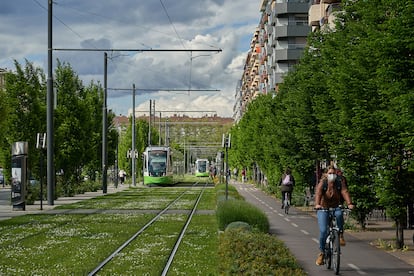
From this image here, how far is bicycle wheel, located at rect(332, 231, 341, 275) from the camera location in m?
13.7

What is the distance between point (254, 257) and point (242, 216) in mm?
8372

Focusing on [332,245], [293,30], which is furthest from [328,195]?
[293,30]

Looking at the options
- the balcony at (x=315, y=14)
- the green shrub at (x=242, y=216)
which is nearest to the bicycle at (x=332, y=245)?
the green shrub at (x=242, y=216)

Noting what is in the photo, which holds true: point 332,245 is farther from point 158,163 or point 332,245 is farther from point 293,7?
point 293,7

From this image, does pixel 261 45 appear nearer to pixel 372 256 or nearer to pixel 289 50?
pixel 289 50

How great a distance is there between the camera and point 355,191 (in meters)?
21.0

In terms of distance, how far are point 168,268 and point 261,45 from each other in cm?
10108

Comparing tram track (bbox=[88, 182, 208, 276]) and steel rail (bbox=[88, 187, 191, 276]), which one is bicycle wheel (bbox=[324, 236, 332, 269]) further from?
steel rail (bbox=[88, 187, 191, 276])

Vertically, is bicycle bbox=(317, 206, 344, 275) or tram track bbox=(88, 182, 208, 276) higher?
bicycle bbox=(317, 206, 344, 275)

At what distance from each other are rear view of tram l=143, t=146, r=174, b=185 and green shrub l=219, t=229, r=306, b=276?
51997mm

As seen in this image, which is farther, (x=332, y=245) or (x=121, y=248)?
(x=121, y=248)

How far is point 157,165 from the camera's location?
6700cm

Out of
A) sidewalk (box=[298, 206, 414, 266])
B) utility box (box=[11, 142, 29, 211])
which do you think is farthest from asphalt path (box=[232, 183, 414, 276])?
utility box (box=[11, 142, 29, 211])

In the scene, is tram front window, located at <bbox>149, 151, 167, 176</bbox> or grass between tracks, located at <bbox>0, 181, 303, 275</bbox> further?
tram front window, located at <bbox>149, 151, 167, 176</bbox>
